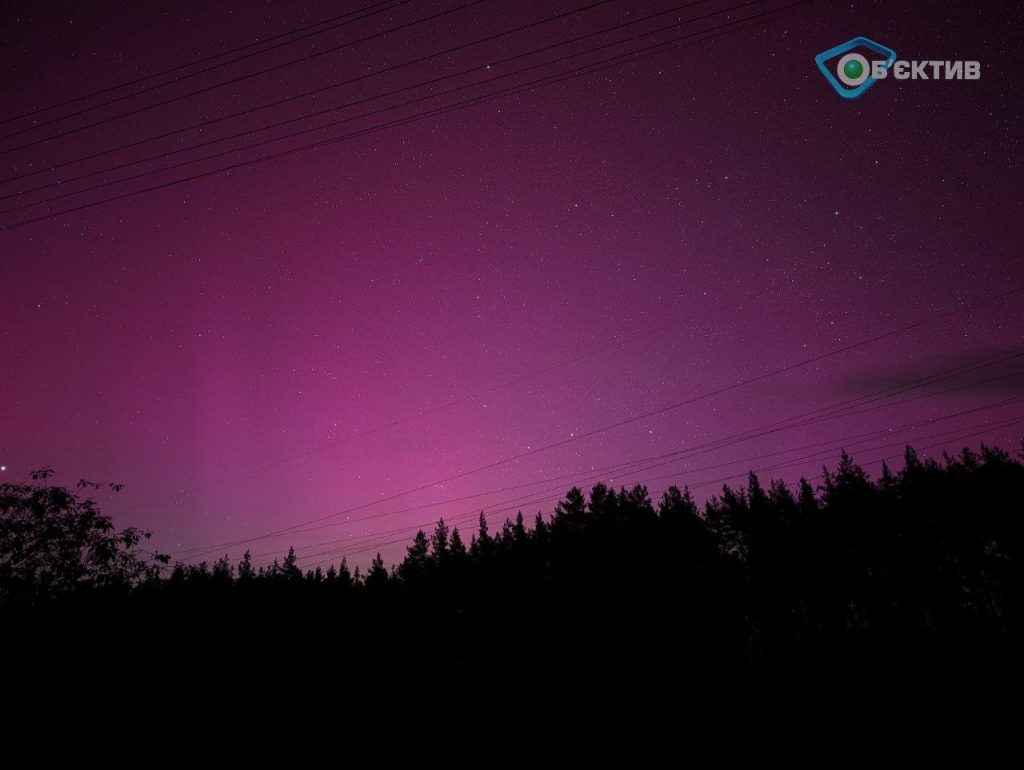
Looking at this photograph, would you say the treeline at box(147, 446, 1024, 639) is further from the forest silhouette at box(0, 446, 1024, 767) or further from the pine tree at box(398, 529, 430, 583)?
the pine tree at box(398, 529, 430, 583)

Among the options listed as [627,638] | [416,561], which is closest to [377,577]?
[416,561]

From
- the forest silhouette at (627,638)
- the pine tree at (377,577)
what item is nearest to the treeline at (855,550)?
the forest silhouette at (627,638)

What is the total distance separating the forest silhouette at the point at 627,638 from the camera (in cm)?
1772

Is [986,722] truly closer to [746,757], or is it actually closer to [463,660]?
[746,757]

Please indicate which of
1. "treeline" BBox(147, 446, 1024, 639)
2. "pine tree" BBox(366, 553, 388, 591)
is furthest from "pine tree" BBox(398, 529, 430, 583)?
"treeline" BBox(147, 446, 1024, 639)

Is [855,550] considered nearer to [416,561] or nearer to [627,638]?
[627,638]

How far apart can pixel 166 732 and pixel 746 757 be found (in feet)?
73.8

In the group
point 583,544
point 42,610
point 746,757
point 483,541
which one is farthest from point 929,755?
point 483,541

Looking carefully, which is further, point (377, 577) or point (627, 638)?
point (377, 577)

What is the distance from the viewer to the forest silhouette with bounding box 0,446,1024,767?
17.7 metres

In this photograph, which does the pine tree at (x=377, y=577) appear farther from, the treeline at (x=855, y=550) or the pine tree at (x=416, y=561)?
the treeline at (x=855, y=550)

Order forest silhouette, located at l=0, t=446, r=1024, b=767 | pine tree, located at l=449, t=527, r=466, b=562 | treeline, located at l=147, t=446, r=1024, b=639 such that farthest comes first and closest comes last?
pine tree, located at l=449, t=527, r=466, b=562 < treeline, located at l=147, t=446, r=1024, b=639 < forest silhouette, located at l=0, t=446, r=1024, b=767

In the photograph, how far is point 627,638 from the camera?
4656cm

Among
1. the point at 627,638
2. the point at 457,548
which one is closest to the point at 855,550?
the point at 627,638
